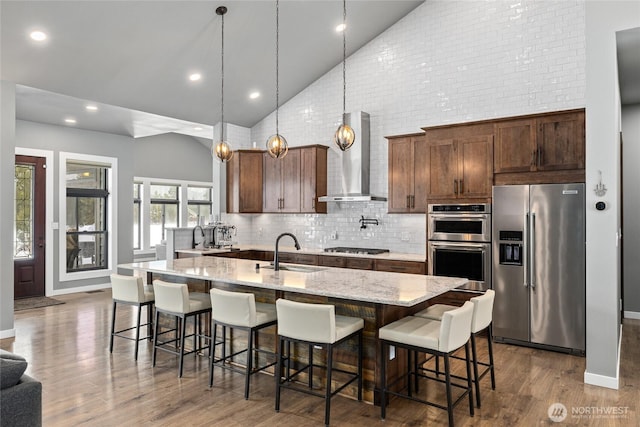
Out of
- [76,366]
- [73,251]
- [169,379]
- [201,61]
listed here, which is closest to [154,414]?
[169,379]

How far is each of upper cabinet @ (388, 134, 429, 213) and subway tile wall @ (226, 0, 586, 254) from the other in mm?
288

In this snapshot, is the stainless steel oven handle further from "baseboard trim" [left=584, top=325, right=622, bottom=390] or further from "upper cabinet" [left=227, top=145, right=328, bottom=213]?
"upper cabinet" [left=227, top=145, right=328, bottom=213]

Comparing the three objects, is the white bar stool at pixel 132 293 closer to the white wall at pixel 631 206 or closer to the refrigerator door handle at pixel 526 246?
the refrigerator door handle at pixel 526 246

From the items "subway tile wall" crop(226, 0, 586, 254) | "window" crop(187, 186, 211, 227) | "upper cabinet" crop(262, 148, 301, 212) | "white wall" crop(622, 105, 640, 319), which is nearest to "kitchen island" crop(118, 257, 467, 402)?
"subway tile wall" crop(226, 0, 586, 254)

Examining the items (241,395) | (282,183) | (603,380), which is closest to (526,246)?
(603,380)

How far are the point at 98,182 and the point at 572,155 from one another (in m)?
8.12

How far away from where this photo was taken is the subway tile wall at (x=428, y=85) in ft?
17.3

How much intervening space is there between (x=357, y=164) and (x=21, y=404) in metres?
5.21

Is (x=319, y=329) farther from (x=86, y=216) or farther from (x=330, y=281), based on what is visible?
(x=86, y=216)

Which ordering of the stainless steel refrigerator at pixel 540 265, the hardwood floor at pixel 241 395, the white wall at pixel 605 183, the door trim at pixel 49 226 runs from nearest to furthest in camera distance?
the hardwood floor at pixel 241 395
the white wall at pixel 605 183
the stainless steel refrigerator at pixel 540 265
the door trim at pixel 49 226

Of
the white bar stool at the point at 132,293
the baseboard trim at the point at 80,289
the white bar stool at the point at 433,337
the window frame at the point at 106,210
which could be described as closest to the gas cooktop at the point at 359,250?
the white bar stool at the point at 132,293

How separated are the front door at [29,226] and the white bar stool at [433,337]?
695cm

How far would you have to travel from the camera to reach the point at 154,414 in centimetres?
318

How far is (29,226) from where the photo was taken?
25.1 feet
